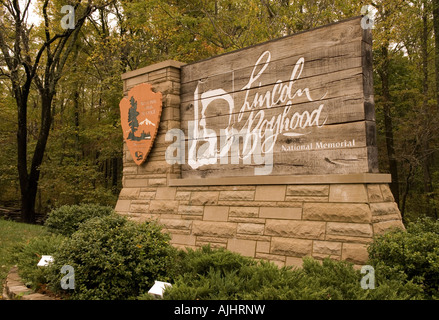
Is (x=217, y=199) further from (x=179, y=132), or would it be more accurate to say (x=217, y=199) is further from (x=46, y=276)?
(x=46, y=276)

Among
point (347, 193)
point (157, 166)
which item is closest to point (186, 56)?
point (157, 166)

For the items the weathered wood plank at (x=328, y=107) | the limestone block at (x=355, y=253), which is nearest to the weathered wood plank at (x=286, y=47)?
the weathered wood plank at (x=328, y=107)

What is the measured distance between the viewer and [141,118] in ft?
23.5

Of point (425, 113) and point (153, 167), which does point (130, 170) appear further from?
point (425, 113)

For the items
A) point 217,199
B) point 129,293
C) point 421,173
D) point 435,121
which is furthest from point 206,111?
point 421,173

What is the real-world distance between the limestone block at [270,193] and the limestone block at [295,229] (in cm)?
31

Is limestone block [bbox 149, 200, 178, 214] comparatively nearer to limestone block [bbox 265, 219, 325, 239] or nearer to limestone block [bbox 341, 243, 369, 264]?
limestone block [bbox 265, 219, 325, 239]

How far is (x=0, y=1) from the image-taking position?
552 inches

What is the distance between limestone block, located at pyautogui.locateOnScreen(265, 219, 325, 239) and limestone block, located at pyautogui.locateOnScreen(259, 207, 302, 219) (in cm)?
6

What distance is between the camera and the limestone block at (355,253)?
14.1 feet

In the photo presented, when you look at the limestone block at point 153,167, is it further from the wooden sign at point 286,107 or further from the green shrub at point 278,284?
the green shrub at point 278,284

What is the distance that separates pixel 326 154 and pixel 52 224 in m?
5.25

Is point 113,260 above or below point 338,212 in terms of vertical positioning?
below

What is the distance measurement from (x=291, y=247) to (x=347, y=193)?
975 millimetres
